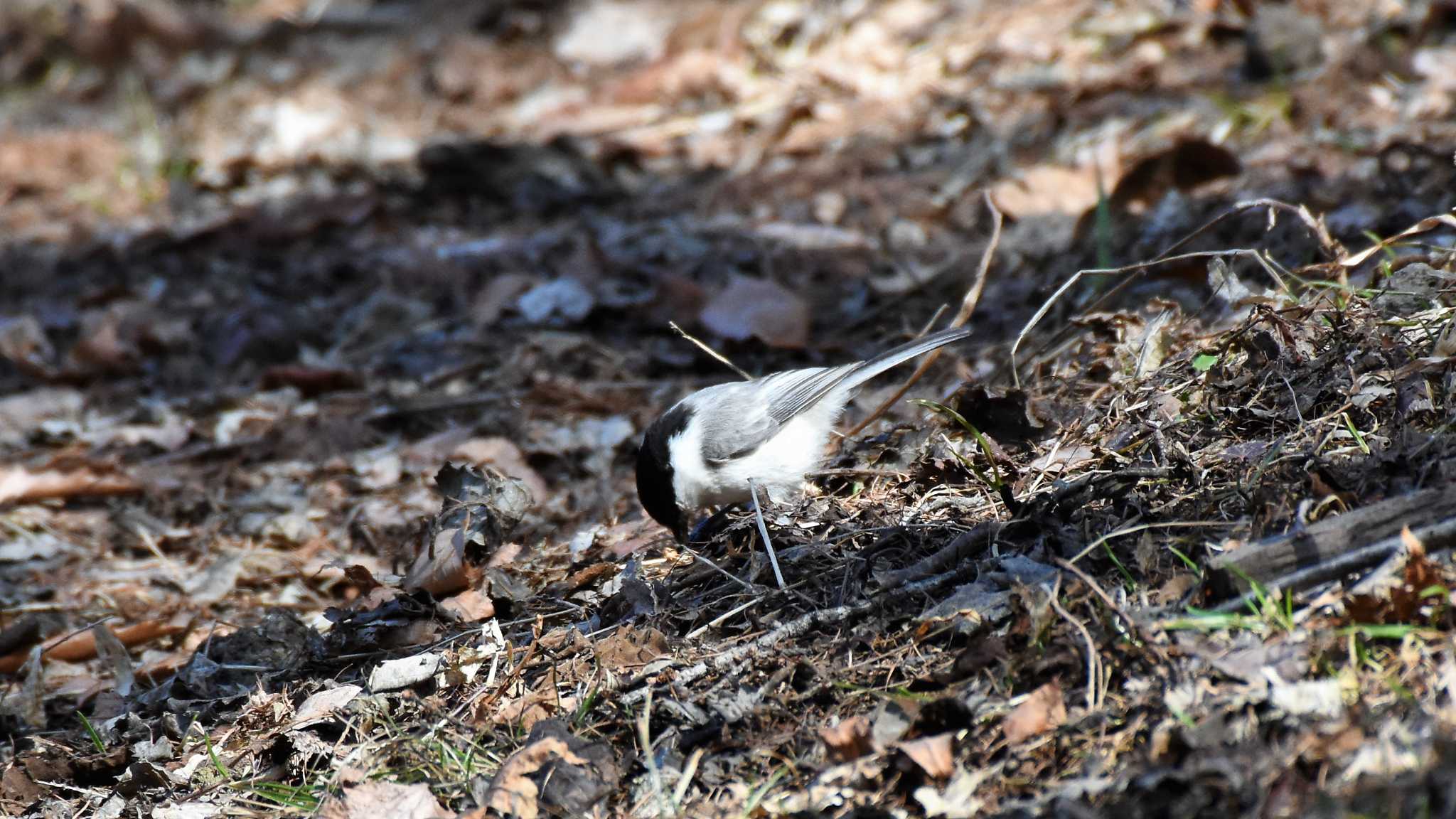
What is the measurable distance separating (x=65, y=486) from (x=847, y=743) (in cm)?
359

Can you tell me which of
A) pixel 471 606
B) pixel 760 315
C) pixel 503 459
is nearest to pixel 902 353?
pixel 760 315

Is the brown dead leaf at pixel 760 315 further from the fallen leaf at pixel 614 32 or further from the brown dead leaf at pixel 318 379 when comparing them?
the fallen leaf at pixel 614 32

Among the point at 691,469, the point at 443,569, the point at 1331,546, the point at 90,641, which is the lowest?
the point at 90,641

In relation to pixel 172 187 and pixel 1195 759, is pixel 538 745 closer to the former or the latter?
pixel 1195 759

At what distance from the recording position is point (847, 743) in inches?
82.6

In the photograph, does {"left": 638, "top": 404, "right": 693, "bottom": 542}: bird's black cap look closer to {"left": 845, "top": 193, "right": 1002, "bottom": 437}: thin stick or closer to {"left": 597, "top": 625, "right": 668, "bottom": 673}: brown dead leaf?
{"left": 845, "top": 193, "right": 1002, "bottom": 437}: thin stick

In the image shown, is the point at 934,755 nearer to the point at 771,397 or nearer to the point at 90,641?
the point at 771,397

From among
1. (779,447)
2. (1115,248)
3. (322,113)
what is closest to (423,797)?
(779,447)

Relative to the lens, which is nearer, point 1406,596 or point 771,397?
point 1406,596

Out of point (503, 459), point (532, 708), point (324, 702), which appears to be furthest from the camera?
point (503, 459)

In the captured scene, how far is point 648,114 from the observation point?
716 centimetres

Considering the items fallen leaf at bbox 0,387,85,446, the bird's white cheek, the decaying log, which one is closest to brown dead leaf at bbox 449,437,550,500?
the bird's white cheek

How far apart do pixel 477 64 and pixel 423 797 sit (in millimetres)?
6775

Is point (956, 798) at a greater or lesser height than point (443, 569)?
greater
